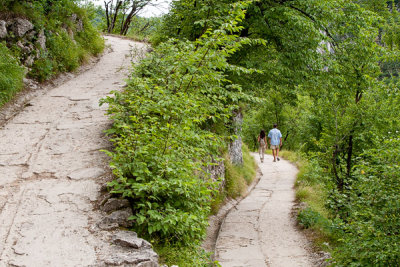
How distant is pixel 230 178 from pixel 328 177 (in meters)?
3.50

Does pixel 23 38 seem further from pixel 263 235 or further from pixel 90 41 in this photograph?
pixel 263 235

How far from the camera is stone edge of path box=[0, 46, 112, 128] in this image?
7.95 meters

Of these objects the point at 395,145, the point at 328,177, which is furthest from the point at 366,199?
the point at 328,177

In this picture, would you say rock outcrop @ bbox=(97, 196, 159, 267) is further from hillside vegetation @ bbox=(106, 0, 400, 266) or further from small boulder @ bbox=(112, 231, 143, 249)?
hillside vegetation @ bbox=(106, 0, 400, 266)

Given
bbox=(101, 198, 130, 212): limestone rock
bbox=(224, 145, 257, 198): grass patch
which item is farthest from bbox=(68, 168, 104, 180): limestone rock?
bbox=(224, 145, 257, 198): grass patch

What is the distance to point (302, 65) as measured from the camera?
33.3ft

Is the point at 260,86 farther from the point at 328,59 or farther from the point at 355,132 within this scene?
the point at 355,132

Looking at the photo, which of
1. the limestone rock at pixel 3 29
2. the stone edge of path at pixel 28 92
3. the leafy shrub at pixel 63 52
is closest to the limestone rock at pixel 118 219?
the stone edge of path at pixel 28 92

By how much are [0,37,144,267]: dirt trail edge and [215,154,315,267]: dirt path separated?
11.4ft

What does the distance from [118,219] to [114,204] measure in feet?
0.88

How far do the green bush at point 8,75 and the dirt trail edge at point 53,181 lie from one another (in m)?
0.48

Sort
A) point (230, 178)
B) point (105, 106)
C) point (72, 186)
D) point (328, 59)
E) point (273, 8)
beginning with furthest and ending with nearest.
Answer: point (230, 178) → point (328, 59) → point (273, 8) → point (105, 106) → point (72, 186)

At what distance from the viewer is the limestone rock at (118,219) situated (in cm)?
453

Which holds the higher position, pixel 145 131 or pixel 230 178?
pixel 145 131
